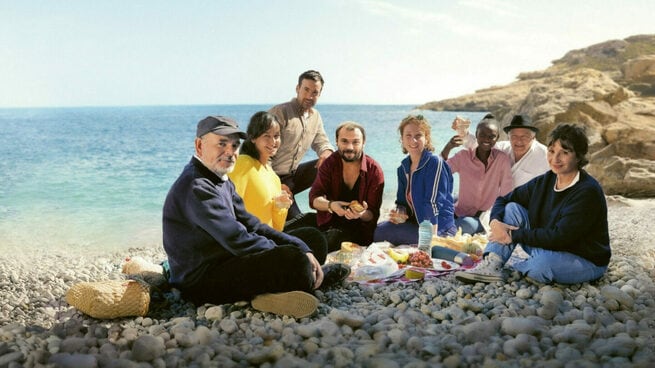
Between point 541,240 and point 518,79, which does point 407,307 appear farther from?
point 518,79

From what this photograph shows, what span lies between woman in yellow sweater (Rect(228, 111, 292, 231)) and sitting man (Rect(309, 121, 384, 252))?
757mm

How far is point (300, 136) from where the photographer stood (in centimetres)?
688

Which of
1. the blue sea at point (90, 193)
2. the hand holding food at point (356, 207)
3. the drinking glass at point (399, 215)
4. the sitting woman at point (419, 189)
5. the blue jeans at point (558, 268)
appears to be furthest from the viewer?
the blue sea at point (90, 193)

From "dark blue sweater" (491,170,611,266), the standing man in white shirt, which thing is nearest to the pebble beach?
"dark blue sweater" (491,170,611,266)

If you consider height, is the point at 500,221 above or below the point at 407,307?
above

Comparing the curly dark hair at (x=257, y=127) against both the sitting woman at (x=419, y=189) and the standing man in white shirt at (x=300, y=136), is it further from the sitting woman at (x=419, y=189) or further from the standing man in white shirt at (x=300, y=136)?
the sitting woman at (x=419, y=189)

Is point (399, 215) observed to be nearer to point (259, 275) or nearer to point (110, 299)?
point (259, 275)

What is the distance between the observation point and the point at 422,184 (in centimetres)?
604

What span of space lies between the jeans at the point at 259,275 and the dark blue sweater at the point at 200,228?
0.06 metres

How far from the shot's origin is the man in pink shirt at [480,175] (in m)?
6.46

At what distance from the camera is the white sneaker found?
454 cm

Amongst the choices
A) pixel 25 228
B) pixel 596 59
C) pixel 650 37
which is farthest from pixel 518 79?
pixel 25 228

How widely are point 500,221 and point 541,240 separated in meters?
0.50

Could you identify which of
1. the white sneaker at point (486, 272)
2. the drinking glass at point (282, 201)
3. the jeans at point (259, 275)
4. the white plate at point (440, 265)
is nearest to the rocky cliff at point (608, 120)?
the white plate at point (440, 265)
